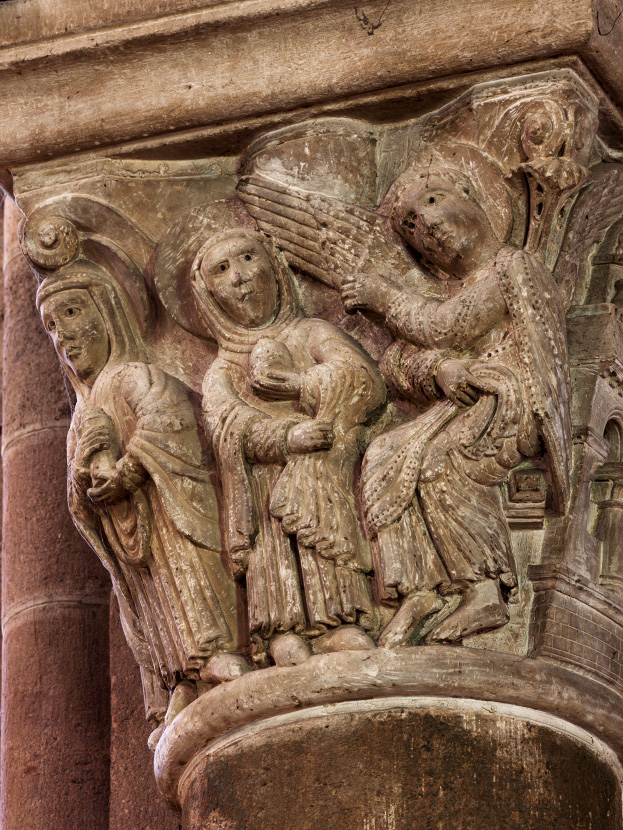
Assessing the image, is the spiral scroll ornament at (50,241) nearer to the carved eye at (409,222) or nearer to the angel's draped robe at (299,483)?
the angel's draped robe at (299,483)

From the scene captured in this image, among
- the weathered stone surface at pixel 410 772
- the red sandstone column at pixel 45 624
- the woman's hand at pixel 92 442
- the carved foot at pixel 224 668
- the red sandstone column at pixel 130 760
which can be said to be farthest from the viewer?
the red sandstone column at pixel 45 624

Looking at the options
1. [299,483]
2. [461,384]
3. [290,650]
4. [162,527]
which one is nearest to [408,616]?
[290,650]

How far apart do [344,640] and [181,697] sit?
41 cm

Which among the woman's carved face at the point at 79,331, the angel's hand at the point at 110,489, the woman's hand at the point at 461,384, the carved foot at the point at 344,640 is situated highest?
the woman's carved face at the point at 79,331

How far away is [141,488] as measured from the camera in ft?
12.4

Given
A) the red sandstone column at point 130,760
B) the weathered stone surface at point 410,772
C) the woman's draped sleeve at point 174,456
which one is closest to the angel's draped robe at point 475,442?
the weathered stone surface at point 410,772

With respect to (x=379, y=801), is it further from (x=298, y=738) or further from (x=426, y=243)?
(x=426, y=243)

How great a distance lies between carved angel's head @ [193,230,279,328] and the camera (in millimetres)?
3797

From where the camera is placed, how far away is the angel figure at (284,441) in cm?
355

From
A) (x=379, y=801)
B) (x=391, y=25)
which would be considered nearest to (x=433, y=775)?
(x=379, y=801)

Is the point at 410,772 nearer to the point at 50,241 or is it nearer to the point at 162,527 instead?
the point at 162,527

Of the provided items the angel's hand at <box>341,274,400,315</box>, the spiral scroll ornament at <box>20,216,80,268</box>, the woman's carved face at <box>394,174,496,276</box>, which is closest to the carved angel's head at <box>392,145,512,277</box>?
the woman's carved face at <box>394,174,496,276</box>

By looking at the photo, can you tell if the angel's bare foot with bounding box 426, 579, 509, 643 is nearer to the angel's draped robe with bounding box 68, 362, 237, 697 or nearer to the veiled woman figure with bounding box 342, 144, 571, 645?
the veiled woman figure with bounding box 342, 144, 571, 645

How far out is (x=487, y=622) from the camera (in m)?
3.50
